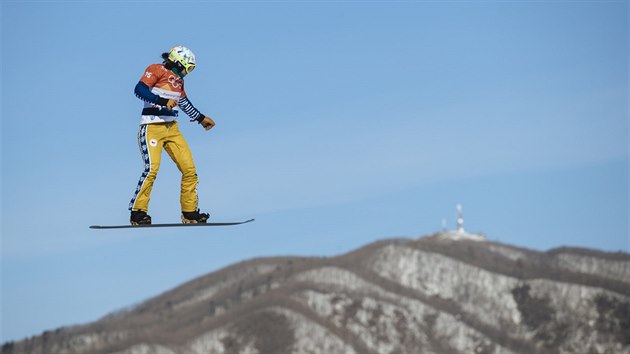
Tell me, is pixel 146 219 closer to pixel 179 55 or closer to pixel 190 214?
pixel 190 214

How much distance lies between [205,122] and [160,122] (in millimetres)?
1243

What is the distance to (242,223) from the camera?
24953 mm

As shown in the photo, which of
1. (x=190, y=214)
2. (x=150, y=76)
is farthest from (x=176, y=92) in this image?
(x=190, y=214)

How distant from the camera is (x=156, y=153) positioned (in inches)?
1066

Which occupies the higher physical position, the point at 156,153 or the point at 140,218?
the point at 156,153

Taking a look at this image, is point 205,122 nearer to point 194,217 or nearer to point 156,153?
point 156,153

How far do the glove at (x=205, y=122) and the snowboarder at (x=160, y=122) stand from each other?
68mm

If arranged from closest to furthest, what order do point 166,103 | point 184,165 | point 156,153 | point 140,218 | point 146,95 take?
1. point 146,95
2. point 166,103
3. point 156,153
4. point 140,218
5. point 184,165

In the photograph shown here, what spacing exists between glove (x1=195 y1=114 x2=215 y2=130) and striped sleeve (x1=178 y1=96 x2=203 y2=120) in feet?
0.24

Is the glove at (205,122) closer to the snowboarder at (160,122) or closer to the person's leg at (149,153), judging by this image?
the snowboarder at (160,122)

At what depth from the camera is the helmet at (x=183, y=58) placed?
26.8 meters

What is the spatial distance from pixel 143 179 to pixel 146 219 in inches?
36.8

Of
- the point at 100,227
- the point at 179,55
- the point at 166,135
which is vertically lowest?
the point at 100,227

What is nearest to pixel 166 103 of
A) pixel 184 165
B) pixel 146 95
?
pixel 146 95
